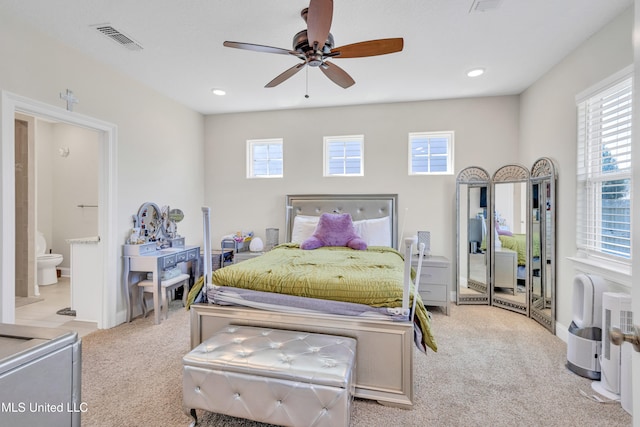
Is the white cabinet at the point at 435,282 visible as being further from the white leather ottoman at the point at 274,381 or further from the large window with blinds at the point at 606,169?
the white leather ottoman at the point at 274,381

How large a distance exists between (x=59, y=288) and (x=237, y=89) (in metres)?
4.12

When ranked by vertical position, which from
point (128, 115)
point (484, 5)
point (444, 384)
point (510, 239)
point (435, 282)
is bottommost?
point (444, 384)

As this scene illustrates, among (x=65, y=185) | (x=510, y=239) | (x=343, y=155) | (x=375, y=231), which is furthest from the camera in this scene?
(x=65, y=185)

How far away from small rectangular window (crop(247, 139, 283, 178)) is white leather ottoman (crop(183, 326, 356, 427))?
10.8 feet

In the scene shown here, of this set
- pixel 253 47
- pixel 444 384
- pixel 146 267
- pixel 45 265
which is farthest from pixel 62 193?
pixel 444 384

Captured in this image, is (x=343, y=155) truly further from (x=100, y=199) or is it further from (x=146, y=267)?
(x=100, y=199)

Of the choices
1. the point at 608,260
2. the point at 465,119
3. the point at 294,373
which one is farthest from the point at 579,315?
the point at 465,119

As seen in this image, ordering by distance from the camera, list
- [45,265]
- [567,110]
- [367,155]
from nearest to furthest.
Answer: [567,110] → [367,155] → [45,265]

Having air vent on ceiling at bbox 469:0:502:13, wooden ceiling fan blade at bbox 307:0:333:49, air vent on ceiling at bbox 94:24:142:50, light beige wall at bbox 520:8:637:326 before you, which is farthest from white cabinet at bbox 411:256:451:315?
air vent on ceiling at bbox 94:24:142:50

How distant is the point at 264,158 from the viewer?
481 centimetres

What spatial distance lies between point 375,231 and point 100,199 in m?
3.18

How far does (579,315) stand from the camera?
2.40 m

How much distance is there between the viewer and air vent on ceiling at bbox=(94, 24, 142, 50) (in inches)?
96.7

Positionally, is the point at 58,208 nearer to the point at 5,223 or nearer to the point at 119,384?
the point at 5,223
